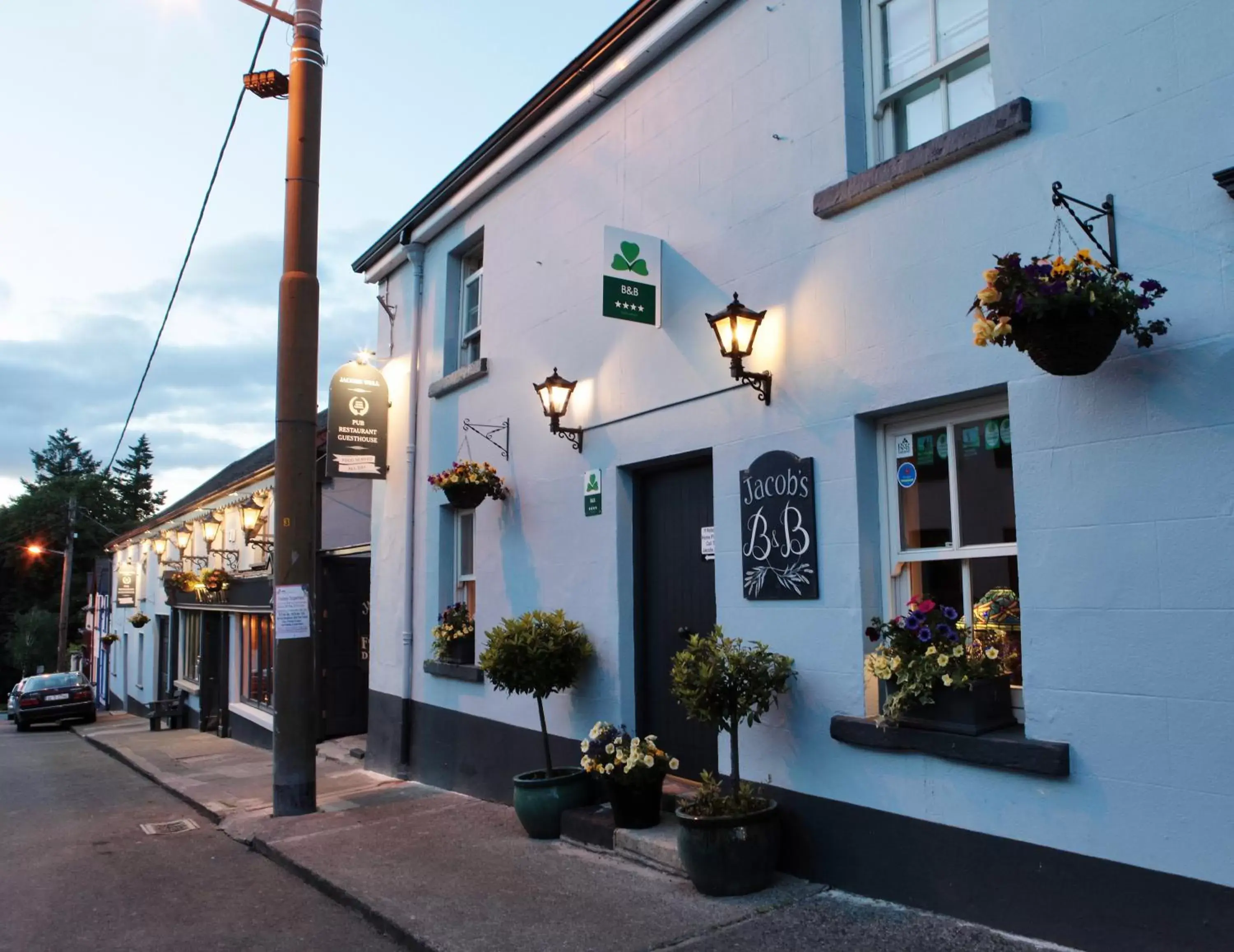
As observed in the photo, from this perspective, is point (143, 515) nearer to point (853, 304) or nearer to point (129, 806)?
point (129, 806)

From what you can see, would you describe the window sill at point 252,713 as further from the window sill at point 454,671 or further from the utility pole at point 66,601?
the utility pole at point 66,601

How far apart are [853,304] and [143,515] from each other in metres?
71.0

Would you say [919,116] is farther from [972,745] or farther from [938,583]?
[972,745]

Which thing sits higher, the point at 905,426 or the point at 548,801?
the point at 905,426

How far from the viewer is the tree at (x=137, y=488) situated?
6581 centimetres

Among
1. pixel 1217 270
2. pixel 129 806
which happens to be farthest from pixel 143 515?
pixel 1217 270

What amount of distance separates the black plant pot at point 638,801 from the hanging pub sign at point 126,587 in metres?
26.8

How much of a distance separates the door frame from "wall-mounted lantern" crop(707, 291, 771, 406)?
3.95ft

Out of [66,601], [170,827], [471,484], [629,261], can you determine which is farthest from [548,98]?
[66,601]

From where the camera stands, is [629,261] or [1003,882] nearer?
[1003,882]

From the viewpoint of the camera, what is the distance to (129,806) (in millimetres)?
11047

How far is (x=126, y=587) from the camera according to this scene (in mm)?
30188

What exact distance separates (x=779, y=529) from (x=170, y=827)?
7036mm

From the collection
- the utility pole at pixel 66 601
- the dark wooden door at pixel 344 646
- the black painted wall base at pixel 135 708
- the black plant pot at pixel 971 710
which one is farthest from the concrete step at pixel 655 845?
the utility pole at pixel 66 601
